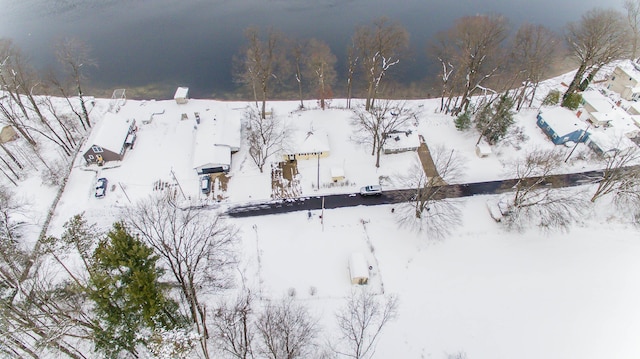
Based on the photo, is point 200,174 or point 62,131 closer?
point 200,174

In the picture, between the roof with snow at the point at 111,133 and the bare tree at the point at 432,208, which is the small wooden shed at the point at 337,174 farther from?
the roof with snow at the point at 111,133

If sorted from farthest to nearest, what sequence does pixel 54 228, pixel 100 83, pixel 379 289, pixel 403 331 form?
pixel 100 83
pixel 54 228
pixel 379 289
pixel 403 331

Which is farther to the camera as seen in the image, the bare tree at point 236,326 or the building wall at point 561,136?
the building wall at point 561,136

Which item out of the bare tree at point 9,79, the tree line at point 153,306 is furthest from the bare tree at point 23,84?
the tree line at point 153,306

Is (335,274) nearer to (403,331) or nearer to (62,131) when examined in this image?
(403,331)

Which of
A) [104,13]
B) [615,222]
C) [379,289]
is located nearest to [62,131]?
[104,13]
